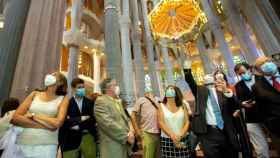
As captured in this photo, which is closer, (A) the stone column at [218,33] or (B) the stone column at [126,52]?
(B) the stone column at [126,52]

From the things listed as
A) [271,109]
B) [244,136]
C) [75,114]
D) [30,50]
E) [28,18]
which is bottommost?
[244,136]

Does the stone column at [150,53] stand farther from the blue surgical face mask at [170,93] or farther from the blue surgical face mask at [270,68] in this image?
the blue surgical face mask at [270,68]

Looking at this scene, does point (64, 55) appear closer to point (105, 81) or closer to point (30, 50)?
point (30, 50)

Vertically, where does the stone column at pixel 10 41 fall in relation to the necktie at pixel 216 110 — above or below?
above

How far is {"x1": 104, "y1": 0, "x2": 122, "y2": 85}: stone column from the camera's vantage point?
5.39m

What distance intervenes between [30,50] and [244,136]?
3.72m

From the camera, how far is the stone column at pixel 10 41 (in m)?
3.11

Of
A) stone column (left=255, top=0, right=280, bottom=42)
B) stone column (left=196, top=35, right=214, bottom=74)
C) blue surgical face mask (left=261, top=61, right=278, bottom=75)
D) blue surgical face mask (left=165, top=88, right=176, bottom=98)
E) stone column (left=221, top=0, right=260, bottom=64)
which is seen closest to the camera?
blue surgical face mask (left=261, top=61, right=278, bottom=75)

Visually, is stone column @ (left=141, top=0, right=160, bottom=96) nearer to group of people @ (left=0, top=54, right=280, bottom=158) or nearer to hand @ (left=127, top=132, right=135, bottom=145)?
group of people @ (left=0, top=54, right=280, bottom=158)

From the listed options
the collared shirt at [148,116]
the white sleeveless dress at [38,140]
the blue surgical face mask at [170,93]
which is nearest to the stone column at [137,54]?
→ the collared shirt at [148,116]

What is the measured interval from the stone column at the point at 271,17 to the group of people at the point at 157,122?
6.12 m

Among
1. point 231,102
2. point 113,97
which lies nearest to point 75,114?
point 113,97

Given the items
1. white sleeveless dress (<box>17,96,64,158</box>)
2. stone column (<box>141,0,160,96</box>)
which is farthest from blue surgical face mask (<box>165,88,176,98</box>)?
stone column (<box>141,0,160,96</box>)

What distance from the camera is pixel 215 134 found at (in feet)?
6.98
